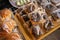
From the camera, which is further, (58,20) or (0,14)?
(58,20)

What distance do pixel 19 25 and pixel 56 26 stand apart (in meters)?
0.33

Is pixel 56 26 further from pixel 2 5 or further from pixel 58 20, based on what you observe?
pixel 2 5

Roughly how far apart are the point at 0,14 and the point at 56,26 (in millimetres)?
499

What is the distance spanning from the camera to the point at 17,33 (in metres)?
1.45

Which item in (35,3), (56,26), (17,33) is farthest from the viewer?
(35,3)

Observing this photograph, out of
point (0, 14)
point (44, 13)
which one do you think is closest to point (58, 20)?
point (44, 13)

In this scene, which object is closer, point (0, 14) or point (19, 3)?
point (0, 14)

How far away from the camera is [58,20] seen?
5.23 ft

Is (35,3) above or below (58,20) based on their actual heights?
above

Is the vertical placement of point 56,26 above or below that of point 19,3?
below

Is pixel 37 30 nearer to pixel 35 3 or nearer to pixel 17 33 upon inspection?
pixel 17 33

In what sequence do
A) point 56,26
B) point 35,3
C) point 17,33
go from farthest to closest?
point 35,3 → point 56,26 → point 17,33

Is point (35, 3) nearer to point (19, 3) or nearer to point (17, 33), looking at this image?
point (19, 3)

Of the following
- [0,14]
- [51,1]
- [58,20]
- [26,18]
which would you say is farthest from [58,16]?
[0,14]
